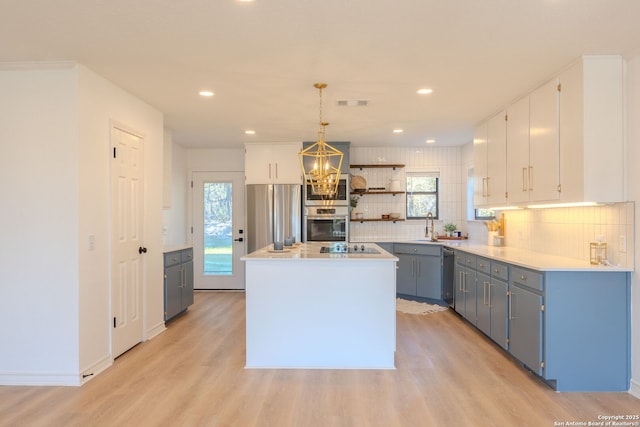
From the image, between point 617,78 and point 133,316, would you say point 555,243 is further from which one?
point 133,316

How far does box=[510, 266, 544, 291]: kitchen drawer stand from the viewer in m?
2.94

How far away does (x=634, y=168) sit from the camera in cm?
286

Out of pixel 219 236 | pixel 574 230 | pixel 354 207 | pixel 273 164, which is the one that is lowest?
pixel 219 236

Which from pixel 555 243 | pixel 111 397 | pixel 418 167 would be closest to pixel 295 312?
pixel 111 397

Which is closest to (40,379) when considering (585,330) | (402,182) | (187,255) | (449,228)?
(187,255)

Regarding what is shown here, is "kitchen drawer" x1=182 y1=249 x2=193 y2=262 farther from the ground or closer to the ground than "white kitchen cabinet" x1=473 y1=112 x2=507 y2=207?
closer to the ground

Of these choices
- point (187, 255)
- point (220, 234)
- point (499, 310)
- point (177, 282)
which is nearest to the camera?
point (499, 310)

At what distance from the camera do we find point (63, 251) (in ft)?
9.93

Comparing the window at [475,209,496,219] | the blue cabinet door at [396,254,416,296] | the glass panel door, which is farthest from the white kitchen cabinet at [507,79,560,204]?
the glass panel door

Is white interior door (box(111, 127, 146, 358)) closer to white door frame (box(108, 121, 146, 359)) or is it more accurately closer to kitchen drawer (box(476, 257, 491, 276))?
white door frame (box(108, 121, 146, 359))

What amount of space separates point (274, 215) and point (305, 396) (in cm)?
355

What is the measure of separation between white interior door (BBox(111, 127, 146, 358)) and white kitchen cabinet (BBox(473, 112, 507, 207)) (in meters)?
3.81

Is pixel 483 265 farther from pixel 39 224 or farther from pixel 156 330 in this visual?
pixel 39 224

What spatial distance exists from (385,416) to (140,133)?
3.42 metres
